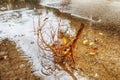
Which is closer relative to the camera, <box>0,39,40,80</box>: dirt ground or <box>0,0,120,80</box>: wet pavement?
<box>0,39,40,80</box>: dirt ground

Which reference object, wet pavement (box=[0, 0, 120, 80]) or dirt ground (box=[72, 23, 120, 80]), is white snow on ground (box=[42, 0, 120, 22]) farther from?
dirt ground (box=[72, 23, 120, 80])

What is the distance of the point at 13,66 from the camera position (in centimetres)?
468

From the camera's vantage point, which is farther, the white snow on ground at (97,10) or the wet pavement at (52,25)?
the white snow on ground at (97,10)

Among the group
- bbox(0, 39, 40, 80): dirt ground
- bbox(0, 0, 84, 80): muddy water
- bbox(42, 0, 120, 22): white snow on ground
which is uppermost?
bbox(42, 0, 120, 22): white snow on ground

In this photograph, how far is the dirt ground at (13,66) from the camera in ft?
13.9

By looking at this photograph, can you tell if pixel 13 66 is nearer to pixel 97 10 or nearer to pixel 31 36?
pixel 31 36

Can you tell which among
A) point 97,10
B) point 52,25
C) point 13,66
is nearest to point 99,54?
point 13,66

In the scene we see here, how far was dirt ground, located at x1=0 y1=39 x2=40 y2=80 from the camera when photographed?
425 centimetres

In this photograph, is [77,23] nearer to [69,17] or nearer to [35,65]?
[69,17]

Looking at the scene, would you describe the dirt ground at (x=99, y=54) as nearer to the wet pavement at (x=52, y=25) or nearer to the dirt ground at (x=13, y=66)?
the wet pavement at (x=52, y=25)

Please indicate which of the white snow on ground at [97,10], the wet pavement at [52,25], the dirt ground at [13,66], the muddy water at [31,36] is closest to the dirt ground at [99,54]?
the wet pavement at [52,25]

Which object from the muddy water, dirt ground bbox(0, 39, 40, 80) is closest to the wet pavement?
the muddy water

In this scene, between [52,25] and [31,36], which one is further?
[52,25]

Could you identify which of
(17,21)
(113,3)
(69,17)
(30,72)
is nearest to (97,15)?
(69,17)
